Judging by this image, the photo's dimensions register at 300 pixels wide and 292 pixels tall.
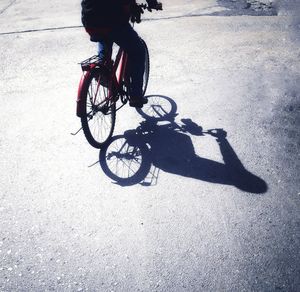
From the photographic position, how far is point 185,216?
308 centimetres

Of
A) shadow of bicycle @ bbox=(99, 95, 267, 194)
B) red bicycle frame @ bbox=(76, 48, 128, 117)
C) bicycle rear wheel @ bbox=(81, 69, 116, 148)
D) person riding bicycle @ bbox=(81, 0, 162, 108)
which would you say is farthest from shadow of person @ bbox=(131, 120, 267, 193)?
person riding bicycle @ bbox=(81, 0, 162, 108)

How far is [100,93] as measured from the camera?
405 cm

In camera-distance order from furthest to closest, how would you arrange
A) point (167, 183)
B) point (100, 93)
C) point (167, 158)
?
point (100, 93), point (167, 158), point (167, 183)

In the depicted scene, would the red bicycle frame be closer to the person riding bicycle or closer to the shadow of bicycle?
the person riding bicycle

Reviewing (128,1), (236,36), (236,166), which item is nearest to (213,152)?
(236,166)

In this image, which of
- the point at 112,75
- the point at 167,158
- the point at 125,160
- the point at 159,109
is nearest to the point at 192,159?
the point at 167,158

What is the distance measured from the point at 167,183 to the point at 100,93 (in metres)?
1.63

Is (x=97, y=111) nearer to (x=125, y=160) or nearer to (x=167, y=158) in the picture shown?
(x=125, y=160)

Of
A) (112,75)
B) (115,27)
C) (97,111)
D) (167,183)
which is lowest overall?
(167,183)

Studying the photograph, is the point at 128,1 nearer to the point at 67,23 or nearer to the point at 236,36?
the point at 236,36

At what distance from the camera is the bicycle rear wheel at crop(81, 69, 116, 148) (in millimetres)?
3454

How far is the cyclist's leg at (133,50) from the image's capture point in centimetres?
363

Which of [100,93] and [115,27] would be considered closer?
[115,27]

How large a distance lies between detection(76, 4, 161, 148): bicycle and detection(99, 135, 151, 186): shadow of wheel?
16 centimetres
